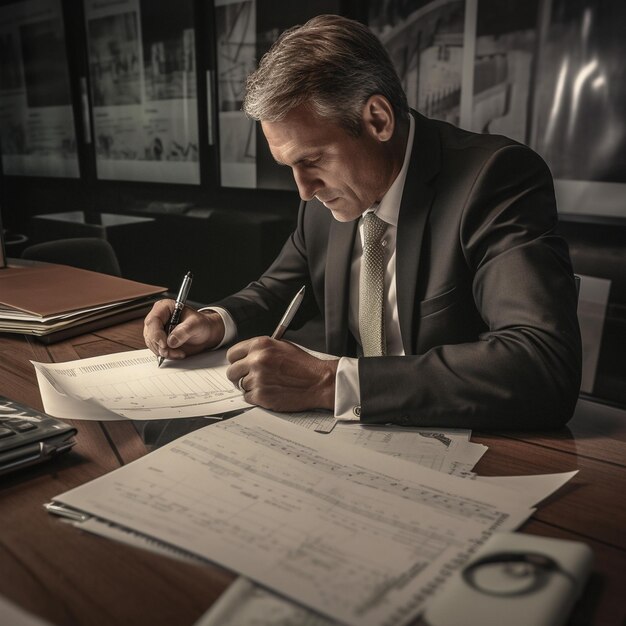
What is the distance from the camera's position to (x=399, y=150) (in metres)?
1.42

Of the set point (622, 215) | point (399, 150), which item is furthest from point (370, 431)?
point (622, 215)

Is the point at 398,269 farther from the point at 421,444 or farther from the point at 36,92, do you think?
the point at 36,92

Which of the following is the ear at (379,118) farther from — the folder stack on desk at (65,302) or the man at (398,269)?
the folder stack on desk at (65,302)

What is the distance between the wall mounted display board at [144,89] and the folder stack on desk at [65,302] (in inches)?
64.9

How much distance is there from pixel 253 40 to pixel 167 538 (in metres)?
2.72

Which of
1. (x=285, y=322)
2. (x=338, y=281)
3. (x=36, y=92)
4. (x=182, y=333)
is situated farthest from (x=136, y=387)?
(x=36, y=92)

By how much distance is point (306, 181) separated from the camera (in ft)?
4.55

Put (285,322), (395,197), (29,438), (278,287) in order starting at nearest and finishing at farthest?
1. (29,438)
2. (285,322)
3. (395,197)
4. (278,287)

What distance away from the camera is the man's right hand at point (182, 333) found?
49.3 inches

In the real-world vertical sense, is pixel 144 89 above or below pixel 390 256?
above

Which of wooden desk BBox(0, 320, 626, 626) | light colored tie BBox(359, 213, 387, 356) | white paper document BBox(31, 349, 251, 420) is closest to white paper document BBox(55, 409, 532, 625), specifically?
wooden desk BBox(0, 320, 626, 626)

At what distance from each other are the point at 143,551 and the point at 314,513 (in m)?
0.17

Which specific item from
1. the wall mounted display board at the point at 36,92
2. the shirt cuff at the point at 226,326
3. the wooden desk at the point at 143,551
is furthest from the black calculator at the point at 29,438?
the wall mounted display board at the point at 36,92

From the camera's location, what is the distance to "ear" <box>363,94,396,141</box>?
4.25 feet
